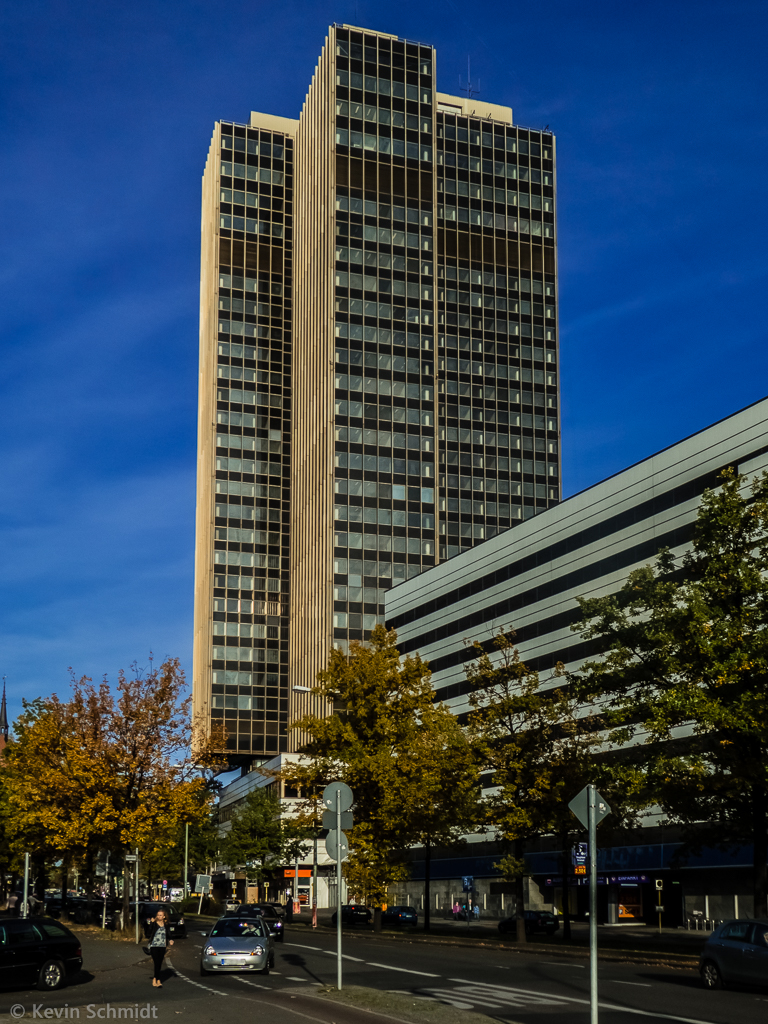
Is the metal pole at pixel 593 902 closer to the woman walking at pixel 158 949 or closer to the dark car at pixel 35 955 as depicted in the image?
the woman walking at pixel 158 949

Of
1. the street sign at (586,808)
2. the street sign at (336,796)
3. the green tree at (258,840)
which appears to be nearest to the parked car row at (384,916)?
the green tree at (258,840)

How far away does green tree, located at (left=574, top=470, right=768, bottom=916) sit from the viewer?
31.1 m

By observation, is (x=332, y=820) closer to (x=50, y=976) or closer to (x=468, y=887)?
(x=50, y=976)

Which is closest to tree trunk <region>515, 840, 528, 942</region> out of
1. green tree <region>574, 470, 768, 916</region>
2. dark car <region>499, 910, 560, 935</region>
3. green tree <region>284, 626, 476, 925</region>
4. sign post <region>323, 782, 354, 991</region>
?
green tree <region>284, 626, 476, 925</region>

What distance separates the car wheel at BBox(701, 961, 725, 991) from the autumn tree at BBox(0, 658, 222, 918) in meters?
26.9

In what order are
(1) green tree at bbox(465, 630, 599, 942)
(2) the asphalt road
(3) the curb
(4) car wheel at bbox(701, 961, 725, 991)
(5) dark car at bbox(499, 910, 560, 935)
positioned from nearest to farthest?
(2) the asphalt road → (4) car wheel at bbox(701, 961, 725, 991) → (3) the curb → (1) green tree at bbox(465, 630, 599, 942) → (5) dark car at bbox(499, 910, 560, 935)

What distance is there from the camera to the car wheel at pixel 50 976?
24.4m

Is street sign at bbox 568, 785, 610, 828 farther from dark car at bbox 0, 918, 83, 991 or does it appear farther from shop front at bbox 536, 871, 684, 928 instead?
shop front at bbox 536, 871, 684, 928

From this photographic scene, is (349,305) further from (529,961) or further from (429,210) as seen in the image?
(529,961)

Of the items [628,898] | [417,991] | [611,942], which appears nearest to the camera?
[417,991]

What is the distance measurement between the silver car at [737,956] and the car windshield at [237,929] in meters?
11.3

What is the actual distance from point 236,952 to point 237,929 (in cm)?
123

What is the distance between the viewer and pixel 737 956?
23.8 meters

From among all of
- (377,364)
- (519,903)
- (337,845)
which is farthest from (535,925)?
(377,364)
